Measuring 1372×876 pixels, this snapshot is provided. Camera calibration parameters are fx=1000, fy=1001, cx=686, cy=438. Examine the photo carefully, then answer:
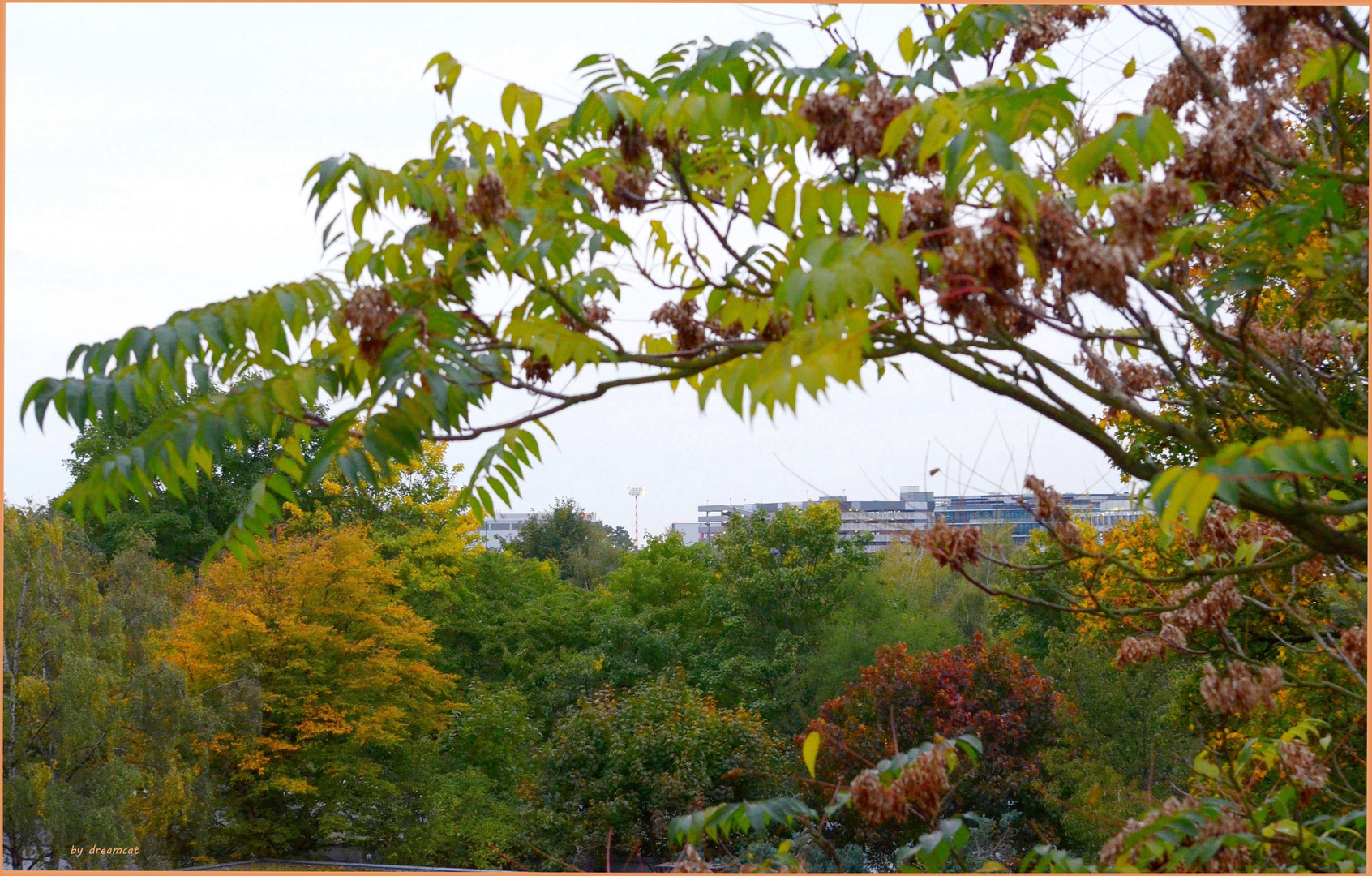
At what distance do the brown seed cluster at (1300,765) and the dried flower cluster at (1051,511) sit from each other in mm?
669

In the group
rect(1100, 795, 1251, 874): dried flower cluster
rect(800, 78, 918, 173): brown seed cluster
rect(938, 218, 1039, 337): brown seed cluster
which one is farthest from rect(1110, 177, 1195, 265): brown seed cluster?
rect(1100, 795, 1251, 874): dried flower cluster

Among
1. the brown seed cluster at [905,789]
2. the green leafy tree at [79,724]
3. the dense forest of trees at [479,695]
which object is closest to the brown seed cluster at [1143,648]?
the brown seed cluster at [905,789]

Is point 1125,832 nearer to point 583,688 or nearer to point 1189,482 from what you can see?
point 1189,482

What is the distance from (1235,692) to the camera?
2203mm

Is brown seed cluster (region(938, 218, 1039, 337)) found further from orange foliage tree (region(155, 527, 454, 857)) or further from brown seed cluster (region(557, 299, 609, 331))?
orange foliage tree (region(155, 527, 454, 857))

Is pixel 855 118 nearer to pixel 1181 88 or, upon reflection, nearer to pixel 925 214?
pixel 925 214

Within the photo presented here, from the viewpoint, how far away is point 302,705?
1727 cm

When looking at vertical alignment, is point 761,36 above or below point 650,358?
above

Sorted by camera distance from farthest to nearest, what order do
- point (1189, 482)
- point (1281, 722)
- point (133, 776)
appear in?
point (133, 776) → point (1281, 722) → point (1189, 482)

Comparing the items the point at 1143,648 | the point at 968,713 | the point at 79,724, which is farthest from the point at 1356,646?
the point at 79,724

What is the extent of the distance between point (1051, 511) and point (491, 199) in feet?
5.32

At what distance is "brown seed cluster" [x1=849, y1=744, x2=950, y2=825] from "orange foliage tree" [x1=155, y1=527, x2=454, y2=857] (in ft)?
53.0

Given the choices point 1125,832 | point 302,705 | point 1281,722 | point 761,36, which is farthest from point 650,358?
point 302,705

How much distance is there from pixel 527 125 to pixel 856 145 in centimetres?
74
